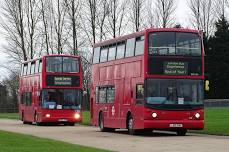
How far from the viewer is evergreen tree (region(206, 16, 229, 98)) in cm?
7938

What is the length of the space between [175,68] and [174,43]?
1052 mm

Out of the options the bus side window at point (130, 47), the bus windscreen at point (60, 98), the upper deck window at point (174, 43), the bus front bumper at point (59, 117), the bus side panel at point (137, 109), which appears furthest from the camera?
the bus front bumper at point (59, 117)

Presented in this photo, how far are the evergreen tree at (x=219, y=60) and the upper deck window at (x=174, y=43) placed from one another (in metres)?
51.3

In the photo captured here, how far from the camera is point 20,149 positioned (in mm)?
17984

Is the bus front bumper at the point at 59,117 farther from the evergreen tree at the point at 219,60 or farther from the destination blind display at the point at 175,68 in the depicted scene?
the evergreen tree at the point at 219,60

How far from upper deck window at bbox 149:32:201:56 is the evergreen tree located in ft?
168

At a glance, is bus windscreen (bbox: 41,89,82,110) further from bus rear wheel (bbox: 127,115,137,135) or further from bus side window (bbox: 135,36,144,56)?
bus side window (bbox: 135,36,144,56)

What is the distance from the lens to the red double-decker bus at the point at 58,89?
4272 cm

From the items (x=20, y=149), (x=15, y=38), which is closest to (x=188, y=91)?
(x=20, y=149)

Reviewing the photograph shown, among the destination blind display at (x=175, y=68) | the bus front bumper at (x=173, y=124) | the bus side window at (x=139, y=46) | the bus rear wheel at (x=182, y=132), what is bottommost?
the bus rear wheel at (x=182, y=132)

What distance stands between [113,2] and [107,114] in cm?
4157

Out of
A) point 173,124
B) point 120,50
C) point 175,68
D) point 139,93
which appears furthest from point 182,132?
point 120,50

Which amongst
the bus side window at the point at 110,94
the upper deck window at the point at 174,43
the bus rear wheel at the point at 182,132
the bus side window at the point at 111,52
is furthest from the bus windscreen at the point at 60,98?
the upper deck window at the point at 174,43

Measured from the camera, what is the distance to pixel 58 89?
42969 millimetres
